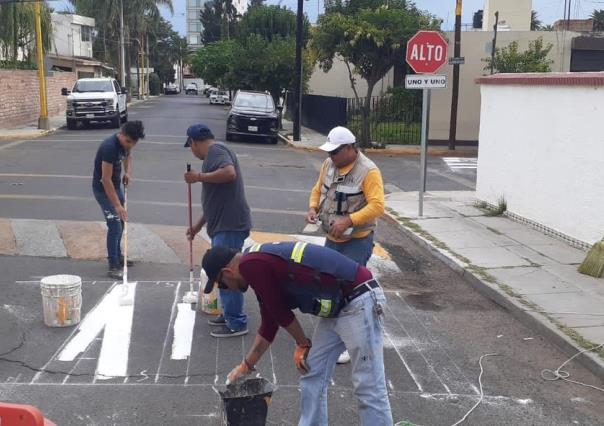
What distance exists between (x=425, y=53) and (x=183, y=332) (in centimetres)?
751

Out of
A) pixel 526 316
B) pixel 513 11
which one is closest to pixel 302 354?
pixel 526 316

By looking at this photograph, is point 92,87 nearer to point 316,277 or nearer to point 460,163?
point 460,163

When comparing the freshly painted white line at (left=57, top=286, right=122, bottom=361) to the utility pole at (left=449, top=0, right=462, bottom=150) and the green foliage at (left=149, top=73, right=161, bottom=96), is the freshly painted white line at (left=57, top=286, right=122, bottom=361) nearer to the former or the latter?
the utility pole at (left=449, top=0, right=462, bottom=150)

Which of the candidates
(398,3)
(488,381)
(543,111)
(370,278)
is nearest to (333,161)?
(370,278)

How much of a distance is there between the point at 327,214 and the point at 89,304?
2.90 meters

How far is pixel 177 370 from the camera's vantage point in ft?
18.5

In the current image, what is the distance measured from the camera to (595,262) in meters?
8.45

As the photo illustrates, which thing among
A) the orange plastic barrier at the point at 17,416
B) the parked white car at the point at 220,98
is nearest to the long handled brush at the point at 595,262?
the orange plastic barrier at the point at 17,416

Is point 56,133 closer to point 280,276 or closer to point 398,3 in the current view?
point 398,3

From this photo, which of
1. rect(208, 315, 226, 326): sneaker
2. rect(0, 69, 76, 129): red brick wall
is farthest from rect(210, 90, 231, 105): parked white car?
rect(208, 315, 226, 326): sneaker

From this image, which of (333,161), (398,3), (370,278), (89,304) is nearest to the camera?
(370,278)

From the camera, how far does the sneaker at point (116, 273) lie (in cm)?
821

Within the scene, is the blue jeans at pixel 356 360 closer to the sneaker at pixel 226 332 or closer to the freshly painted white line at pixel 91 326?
the sneaker at pixel 226 332

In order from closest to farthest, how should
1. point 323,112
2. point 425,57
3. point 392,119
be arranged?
point 425,57 → point 392,119 → point 323,112
